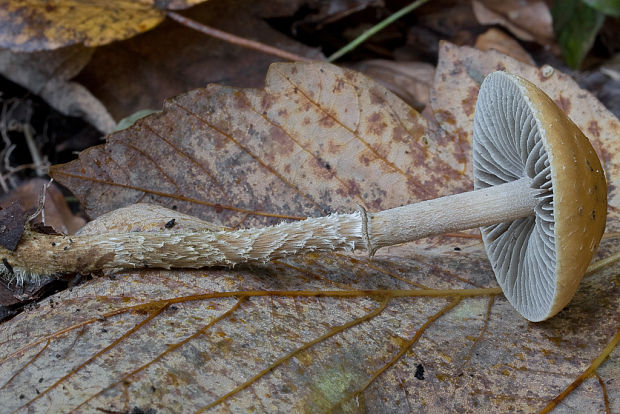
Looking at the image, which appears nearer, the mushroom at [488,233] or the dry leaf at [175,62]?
the mushroom at [488,233]

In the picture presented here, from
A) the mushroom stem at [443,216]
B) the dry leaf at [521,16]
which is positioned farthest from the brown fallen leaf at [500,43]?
the mushroom stem at [443,216]

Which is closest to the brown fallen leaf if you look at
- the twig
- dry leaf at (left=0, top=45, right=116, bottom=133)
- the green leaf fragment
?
the green leaf fragment

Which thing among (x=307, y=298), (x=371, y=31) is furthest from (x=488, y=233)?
(x=371, y=31)

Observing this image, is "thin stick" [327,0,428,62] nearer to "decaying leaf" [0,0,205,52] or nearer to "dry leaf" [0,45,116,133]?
"decaying leaf" [0,0,205,52]

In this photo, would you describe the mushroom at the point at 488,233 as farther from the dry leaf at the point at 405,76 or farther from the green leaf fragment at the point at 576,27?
the green leaf fragment at the point at 576,27

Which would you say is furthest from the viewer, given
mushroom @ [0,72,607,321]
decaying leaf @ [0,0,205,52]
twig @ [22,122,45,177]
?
twig @ [22,122,45,177]

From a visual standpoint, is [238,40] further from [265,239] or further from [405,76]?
[265,239]

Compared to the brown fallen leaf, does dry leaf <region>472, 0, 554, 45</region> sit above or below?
above
